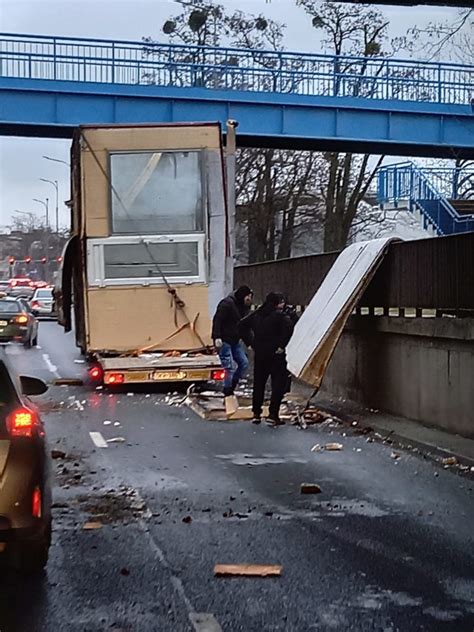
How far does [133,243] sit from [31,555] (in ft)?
40.9

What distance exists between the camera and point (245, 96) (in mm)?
29844

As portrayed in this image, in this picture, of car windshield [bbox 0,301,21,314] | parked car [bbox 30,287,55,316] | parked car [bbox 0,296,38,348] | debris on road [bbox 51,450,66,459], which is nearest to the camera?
debris on road [bbox 51,450,66,459]

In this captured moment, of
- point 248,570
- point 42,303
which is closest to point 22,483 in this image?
point 248,570

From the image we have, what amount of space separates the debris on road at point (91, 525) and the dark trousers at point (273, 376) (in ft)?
22.6

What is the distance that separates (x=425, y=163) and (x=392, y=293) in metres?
27.8

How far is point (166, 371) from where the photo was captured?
18.8 meters

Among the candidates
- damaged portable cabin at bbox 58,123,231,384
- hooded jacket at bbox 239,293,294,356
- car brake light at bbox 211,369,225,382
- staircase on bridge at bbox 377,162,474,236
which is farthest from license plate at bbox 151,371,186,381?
staircase on bridge at bbox 377,162,474,236

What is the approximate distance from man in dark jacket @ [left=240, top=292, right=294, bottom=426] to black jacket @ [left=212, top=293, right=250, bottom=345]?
1551 mm

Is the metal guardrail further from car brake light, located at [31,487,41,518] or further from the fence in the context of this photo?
car brake light, located at [31,487,41,518]

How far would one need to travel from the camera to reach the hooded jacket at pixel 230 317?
17250 mm

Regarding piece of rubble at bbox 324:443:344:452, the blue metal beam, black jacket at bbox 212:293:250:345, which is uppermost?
the blue metal beam

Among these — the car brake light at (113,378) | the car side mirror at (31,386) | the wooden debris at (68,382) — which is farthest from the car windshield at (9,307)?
the car side mirror at (31,386)

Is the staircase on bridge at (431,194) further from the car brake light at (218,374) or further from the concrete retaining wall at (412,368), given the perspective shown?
the concrete retaining wall at (412,368)

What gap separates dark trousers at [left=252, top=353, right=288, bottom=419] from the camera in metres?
15.4
